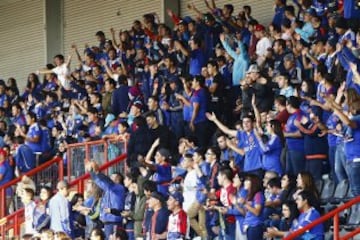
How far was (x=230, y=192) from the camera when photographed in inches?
601

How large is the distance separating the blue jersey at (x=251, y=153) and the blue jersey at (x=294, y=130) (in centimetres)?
48

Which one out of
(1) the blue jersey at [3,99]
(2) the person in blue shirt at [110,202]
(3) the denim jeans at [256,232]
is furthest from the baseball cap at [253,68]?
(1) the blue jersey at [3,99]

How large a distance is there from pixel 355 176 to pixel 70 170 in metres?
7.73

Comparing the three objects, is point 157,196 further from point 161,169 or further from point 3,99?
point 3,99

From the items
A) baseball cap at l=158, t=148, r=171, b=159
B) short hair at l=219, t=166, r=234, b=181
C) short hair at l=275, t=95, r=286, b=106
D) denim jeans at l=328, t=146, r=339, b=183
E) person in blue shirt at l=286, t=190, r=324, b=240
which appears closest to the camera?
person in blue shirt at l=286, t=190, r=324, b=240

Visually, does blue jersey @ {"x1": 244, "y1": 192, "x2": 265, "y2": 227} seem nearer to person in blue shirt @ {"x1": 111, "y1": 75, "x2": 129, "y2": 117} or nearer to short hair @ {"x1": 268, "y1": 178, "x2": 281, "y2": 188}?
short hair @ {"x1": 268, "y1": 178, "x2": 281, "y2": 188}

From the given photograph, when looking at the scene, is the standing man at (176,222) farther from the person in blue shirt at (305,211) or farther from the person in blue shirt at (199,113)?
the person in blue shirt at (199,113)

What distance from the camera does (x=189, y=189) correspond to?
53.3ft

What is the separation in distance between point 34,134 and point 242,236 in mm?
8065

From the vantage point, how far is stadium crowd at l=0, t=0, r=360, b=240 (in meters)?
15.2

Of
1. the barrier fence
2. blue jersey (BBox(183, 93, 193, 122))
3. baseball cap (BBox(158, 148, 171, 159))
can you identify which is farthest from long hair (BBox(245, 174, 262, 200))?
the barrier fence

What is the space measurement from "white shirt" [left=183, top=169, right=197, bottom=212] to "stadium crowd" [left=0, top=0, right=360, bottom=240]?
0.09ft

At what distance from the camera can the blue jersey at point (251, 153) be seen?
53.5ft

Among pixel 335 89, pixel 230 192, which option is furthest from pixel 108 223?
pixel 335 89
